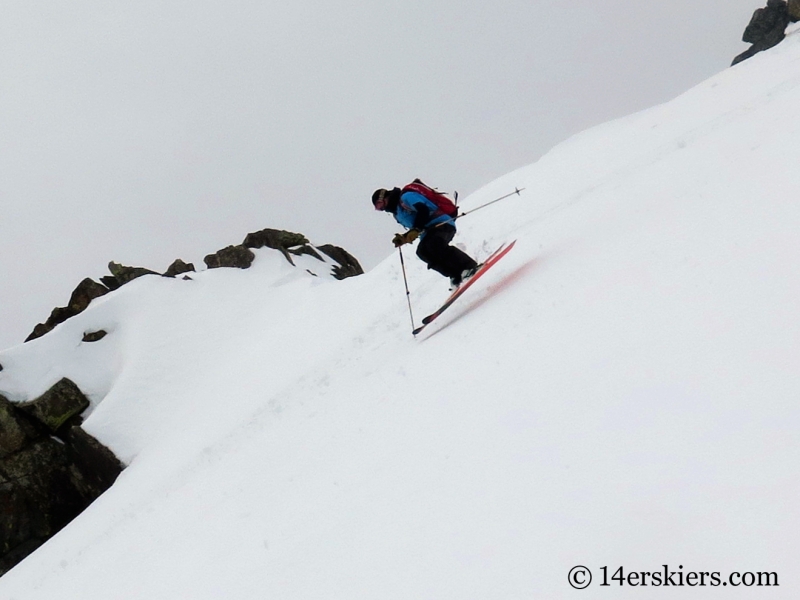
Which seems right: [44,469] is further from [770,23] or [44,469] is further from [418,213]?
[770,23]

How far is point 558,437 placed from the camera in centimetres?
452

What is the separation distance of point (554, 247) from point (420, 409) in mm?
5372

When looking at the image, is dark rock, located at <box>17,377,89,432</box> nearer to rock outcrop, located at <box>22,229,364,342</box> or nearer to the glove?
rock outcrop, located at <box>22,229,364,342</box>

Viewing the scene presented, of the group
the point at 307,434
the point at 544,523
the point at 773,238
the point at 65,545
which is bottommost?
the point at 65,545

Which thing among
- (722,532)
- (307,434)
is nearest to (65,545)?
(307,434)

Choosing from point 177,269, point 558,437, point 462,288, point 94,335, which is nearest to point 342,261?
point 177,269

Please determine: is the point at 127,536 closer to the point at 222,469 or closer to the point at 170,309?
the point at 222,469

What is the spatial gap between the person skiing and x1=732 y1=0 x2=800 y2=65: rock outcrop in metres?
55.8

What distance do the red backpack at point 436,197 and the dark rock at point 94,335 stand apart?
1986 cm

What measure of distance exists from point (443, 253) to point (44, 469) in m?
19.1

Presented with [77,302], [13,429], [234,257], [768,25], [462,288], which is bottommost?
[13,429]

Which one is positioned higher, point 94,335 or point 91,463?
point 94,335

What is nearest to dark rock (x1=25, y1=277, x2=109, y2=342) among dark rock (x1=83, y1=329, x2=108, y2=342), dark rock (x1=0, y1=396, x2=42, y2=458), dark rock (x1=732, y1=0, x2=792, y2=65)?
dark rock (x1=83, y1=329, x2=108, y2=342)

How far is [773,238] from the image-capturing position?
19.4 ft
